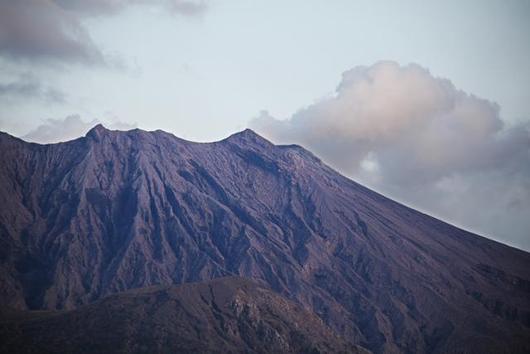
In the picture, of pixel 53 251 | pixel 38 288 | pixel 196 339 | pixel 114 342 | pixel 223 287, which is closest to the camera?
pixel 114 342

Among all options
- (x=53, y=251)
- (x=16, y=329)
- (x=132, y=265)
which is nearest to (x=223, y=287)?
(x=16, y=329)

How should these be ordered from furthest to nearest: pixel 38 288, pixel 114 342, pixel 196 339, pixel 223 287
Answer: pixel 38 288
pixel 223 287
pixel 196 339
pixel 114 342

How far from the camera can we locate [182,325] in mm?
136750

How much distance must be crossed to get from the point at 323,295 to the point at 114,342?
85425 millimetres

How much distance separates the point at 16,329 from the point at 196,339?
109 ft

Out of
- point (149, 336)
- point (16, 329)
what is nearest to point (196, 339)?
point (149, 336)

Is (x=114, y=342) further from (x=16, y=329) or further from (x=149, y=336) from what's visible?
(x=16, y=329)

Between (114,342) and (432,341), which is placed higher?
(432,341)

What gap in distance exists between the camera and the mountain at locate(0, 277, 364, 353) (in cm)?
12594

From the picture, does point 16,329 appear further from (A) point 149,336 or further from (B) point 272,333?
(B) point 272,333

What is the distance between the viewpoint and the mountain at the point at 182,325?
413ft

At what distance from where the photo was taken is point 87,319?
132875 millimetres

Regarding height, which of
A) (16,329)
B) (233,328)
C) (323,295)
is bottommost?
(16,329)

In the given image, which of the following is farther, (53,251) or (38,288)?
(53,251)
